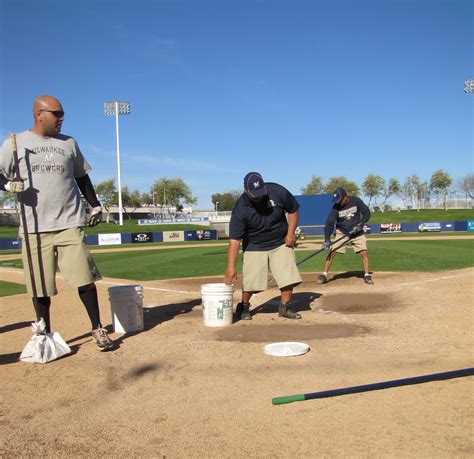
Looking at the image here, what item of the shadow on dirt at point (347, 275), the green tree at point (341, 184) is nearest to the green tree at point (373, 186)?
the green tree at point (341, 184)

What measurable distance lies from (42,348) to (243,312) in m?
2.50

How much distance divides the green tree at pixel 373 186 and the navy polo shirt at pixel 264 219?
265 ft

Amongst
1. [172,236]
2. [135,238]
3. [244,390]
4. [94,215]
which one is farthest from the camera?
[172,236]

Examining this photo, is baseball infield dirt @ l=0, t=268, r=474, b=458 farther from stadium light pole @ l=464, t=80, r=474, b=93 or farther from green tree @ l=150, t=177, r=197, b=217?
green tree @ l=150, t=177, r=197, b=217

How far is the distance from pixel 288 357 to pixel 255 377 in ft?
1.78

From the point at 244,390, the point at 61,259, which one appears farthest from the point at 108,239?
the point at 244,390

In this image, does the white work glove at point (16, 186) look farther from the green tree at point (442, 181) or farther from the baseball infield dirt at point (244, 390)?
the green tree at point (442, 181)

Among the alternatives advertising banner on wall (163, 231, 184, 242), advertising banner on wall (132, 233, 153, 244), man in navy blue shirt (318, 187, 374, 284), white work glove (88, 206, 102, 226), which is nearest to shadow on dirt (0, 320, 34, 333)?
white work glove (88, 206, 102, 226)

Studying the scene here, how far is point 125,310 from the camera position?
5.11m

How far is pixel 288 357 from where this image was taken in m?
3.93

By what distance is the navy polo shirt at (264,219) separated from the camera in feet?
18.7

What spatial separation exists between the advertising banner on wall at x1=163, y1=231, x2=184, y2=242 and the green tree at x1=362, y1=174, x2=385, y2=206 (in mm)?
53298

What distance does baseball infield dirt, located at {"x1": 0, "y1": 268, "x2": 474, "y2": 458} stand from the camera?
2.47m

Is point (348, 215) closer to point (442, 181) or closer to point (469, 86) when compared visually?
point (469, 86)
